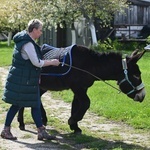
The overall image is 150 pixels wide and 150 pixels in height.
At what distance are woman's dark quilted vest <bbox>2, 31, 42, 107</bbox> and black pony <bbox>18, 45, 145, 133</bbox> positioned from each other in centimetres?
60

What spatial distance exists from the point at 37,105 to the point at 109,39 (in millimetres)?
19625

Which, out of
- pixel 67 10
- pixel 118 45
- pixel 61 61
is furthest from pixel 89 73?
pixel 118 45

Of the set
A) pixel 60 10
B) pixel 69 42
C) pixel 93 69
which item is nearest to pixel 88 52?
pixel 93 69

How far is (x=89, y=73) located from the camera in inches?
301

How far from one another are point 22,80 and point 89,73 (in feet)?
3.81

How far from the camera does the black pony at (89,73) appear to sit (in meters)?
7.50

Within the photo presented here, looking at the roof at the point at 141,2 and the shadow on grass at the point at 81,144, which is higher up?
the roof at the point at 141,2

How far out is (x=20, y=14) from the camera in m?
26.0

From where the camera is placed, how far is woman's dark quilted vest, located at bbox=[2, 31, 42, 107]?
7.09 metres

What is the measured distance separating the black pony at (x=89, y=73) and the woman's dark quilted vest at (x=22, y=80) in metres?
0.60

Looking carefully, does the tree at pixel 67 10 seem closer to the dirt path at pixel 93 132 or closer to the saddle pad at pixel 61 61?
the dirt path at pixel 93 132

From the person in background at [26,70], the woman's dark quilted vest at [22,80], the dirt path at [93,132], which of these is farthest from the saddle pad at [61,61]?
the dirt path at [93,132]

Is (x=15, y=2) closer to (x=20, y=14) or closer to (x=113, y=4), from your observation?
(x=20, y=14)

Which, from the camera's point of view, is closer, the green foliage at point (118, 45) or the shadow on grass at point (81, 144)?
the shadow on grass at point (81, 144)
